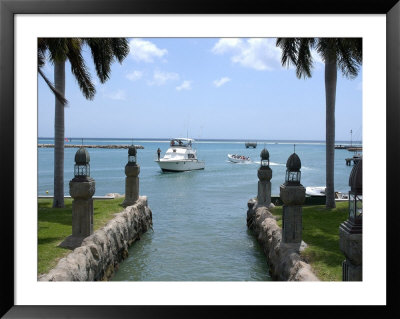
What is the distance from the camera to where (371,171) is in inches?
202

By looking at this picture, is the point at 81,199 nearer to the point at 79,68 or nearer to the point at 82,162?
the point at 82,162

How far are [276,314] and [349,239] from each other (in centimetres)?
123

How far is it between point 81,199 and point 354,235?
6192mm

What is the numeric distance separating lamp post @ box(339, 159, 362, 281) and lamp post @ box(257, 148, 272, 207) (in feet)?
30.4

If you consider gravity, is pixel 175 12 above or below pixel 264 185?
above

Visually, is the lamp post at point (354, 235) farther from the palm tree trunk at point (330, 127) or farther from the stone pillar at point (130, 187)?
the stone pillar at point (130, 187)

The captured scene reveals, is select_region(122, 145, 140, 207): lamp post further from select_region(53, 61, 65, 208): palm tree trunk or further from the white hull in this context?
the white hull

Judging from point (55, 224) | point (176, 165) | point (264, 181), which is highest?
point (176, 165)

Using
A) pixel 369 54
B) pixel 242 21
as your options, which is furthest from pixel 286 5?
pixel 369 54

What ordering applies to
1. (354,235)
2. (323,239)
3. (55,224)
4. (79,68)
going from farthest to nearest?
(79,68)
(55,224)
(323,239)
(354,235)

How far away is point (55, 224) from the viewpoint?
11.0 meters

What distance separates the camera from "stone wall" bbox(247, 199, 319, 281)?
7.10 meters

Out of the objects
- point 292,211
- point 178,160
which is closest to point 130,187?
point 292,211

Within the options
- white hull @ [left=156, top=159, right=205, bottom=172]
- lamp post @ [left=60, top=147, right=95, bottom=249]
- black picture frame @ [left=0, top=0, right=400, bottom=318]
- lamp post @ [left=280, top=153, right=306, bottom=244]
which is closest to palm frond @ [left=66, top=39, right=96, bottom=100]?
lamp post @ [left=60, top=147, right=95, bottom=249]
